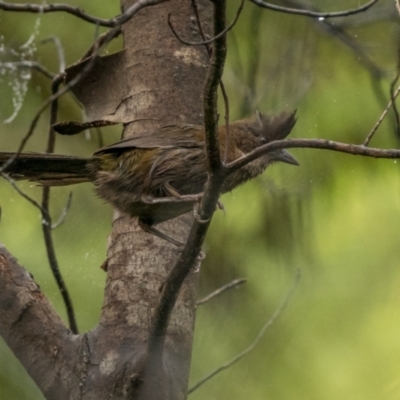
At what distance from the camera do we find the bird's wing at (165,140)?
3529 mm

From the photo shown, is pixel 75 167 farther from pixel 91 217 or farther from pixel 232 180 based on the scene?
pixel 91 217

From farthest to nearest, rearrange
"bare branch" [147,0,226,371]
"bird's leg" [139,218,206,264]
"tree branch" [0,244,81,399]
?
"bird's leg" [139,218,206,264]
"tree branch" [0,244,81,399]
"bare branch" [147,0,226,371]

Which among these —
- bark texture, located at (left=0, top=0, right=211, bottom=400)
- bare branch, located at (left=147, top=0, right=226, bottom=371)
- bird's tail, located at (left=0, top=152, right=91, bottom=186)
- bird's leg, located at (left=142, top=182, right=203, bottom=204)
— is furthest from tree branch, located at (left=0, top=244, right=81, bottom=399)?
bird's leg, located at (left=142, top=182, right=203, bottom=204)

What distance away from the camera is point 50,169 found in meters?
3.35

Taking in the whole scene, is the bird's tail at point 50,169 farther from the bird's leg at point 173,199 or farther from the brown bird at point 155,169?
the bird's leg at point 173,199

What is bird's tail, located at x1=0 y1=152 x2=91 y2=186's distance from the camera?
3.23 metres

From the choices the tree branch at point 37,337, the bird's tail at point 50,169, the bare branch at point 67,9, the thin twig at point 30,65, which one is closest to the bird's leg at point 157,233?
the bird's tail at point 50,169

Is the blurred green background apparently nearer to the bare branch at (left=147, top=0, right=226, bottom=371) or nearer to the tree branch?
the tree branch

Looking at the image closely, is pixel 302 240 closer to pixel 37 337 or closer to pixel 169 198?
pixel 169 198

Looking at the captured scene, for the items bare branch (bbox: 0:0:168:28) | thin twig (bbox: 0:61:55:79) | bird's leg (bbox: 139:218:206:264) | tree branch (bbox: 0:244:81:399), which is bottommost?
tree branch (bbox: 0:244:81:399)

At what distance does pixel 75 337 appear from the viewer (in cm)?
290

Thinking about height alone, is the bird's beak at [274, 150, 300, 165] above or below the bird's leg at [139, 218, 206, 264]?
above

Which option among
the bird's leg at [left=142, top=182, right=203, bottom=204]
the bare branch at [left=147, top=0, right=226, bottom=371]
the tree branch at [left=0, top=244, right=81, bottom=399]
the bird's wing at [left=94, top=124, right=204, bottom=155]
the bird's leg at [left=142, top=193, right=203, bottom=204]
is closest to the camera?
the bare branch at [left=147, top=0, right=226, bottom=371]

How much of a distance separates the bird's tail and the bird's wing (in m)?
0.12
